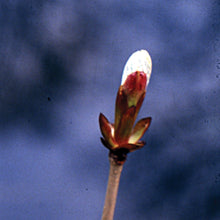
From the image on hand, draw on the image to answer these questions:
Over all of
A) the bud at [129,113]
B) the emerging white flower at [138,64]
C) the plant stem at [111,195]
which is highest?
the emerging white flower at [138,64]

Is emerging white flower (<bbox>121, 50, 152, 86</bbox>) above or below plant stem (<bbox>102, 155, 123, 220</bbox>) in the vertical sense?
above

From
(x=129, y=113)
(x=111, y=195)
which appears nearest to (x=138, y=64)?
(x=129, y=113)

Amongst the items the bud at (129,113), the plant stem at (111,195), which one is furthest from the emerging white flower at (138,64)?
the plant stem at (111,195)

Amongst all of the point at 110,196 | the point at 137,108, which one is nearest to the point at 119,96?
the point at 137,108

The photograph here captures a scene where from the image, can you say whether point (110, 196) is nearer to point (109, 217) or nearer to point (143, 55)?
point (109, 217)

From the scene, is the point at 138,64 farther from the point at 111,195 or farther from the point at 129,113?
the point at 111,195

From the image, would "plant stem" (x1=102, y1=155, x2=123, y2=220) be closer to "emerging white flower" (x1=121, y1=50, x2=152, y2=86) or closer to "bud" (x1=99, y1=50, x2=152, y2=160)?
"bud" (x1=99, y1=50, x2=152, y2=160)

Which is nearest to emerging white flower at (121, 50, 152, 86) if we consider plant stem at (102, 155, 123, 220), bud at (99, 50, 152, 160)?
bud at (99, 50, 152, 160)

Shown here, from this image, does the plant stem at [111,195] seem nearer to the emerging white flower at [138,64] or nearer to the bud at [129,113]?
the bud at [129,113]
